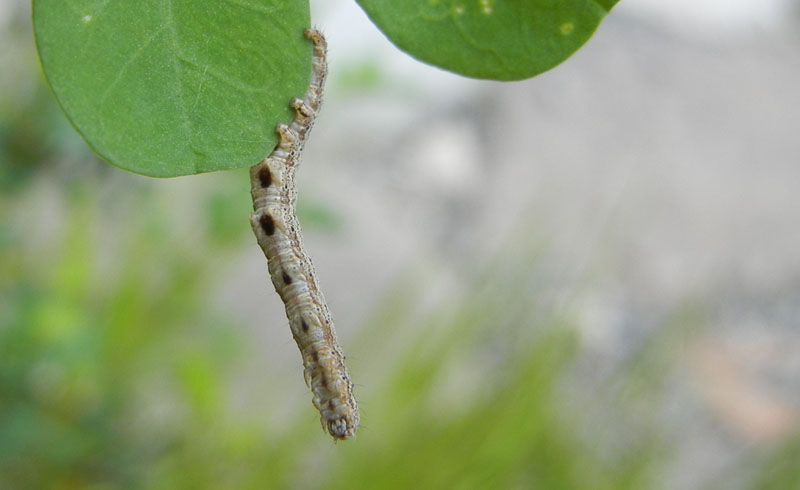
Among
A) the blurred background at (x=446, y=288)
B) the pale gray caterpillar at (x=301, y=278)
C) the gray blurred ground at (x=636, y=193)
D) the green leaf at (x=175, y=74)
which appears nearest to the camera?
the green leaf at (x=175, y=74)

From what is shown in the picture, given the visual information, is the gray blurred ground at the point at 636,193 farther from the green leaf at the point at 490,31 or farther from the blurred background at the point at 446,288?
the green leaf at the point at 490,31

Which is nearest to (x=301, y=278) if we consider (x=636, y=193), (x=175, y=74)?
(x=175, y=74)

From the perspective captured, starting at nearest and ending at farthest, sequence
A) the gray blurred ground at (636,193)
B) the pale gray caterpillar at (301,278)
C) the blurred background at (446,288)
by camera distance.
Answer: the pale gray caterpillar at (301,278) < the blurred background at (446,288) < the gray blurred ground at (636,193)

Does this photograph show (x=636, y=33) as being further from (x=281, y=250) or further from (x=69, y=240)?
(x=281, y=250)

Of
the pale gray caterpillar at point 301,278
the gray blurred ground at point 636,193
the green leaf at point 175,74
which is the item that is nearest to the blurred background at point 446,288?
the gray blurred ground at point 636,193

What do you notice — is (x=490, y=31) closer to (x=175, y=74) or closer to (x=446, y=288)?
(x=175, y=74)

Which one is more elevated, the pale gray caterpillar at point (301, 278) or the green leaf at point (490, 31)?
the green leaf at point (490, 31)
